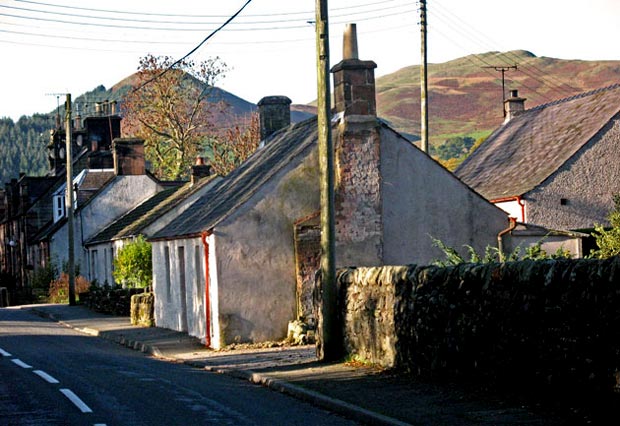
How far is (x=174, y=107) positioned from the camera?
7325 centimetres

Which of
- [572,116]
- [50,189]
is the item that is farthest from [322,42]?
[50,189]

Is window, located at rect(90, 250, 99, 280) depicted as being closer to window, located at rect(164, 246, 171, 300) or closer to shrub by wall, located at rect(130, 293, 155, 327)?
shrub by wall, located at rect(130, 293, 155, 327)

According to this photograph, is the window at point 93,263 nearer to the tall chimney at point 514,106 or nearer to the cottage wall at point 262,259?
the tall chimney at point 514,106

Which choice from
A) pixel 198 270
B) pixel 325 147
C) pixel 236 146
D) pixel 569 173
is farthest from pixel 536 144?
pixel 236 146

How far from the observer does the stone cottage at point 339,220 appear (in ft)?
81.7

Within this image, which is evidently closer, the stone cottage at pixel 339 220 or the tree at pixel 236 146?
the stone cottage at pixel 339 220

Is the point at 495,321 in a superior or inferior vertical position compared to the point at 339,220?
inferior

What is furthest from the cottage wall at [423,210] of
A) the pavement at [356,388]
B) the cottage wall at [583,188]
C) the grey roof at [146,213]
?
the grey roof at [146,213]

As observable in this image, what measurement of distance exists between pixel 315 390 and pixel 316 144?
1078 cm

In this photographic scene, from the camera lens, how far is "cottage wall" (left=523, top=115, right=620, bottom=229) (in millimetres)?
42156

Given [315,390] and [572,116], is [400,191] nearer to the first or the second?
[315,390]

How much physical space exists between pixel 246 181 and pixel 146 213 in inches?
954

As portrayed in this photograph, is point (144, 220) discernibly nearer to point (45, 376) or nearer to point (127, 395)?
point (45, 376)

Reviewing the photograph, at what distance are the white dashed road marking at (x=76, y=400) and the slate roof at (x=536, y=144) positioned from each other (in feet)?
92.0
